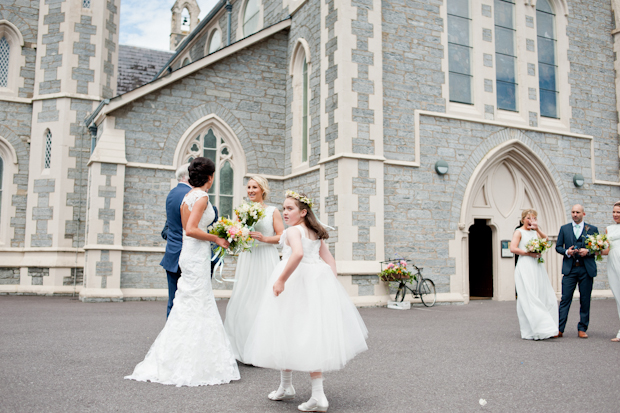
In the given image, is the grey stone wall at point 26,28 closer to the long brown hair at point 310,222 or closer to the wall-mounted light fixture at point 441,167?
the wall-mounted light fixture at point 441,167

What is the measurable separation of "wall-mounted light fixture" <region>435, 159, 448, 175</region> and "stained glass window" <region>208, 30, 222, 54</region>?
11540mm

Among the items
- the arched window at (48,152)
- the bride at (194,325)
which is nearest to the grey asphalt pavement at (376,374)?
the bride at (194,325)

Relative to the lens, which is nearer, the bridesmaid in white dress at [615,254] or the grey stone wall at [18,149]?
the bridesmaid in white dress at [615,254]

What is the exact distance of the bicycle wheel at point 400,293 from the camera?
38.3ft

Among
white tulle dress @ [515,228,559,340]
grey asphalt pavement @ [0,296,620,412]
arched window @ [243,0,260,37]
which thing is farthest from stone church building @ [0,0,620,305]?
white tulle dress @ [515,228,559,340]

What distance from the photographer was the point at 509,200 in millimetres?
14367

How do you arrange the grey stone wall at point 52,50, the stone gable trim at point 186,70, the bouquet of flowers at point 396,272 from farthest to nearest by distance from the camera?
the grey stone wall at point 52,50
the stone gable trim at point 186,70
the bouquet of flowers at point 396,272

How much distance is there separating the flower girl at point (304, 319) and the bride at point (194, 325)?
2.48ft

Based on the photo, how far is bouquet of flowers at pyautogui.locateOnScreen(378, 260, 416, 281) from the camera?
11516 millimetres

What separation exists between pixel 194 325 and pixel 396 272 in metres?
7.26

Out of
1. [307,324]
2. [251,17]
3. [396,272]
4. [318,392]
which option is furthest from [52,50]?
[318,392]

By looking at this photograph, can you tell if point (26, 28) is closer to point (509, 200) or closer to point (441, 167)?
point (441, 167)

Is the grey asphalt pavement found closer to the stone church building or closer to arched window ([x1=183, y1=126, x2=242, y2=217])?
the stone church building

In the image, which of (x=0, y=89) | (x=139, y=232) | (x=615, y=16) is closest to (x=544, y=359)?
(x=139, y=232)
